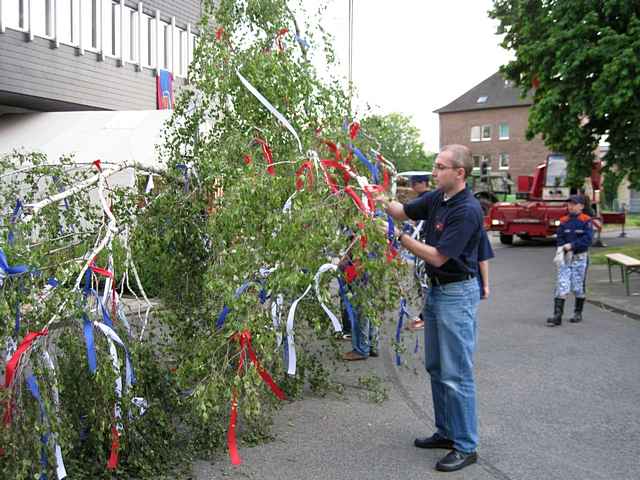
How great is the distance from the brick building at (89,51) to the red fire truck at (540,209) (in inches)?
453

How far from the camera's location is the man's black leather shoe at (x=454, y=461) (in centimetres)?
481

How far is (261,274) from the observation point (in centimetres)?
472

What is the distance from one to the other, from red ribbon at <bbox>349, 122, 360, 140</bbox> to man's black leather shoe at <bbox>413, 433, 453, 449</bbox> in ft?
7.69

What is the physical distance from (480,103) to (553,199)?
149 feet

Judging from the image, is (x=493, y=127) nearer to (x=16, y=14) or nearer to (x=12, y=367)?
(x=16, y=14)

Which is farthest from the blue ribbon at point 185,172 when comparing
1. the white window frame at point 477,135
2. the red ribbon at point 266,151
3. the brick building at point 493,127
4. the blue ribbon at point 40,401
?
the white window frame at point 477,135

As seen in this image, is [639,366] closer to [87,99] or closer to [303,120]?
[303,120]

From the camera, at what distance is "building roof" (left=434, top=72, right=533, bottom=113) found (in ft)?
225

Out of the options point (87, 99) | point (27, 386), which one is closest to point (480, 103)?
point (87, 99)

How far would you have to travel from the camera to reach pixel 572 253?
10.5 metres

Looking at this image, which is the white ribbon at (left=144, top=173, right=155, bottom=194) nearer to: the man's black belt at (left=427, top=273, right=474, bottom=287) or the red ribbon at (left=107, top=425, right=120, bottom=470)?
the red ribbon at (left=107, top=425, right=120, bottom=470)

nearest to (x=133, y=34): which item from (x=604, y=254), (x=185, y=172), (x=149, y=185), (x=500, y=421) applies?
(x=604, y=254)

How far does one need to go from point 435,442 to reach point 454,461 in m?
0.42

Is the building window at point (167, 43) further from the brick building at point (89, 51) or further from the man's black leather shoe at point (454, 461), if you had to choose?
the man's black leather shoe at point (454, 461)
